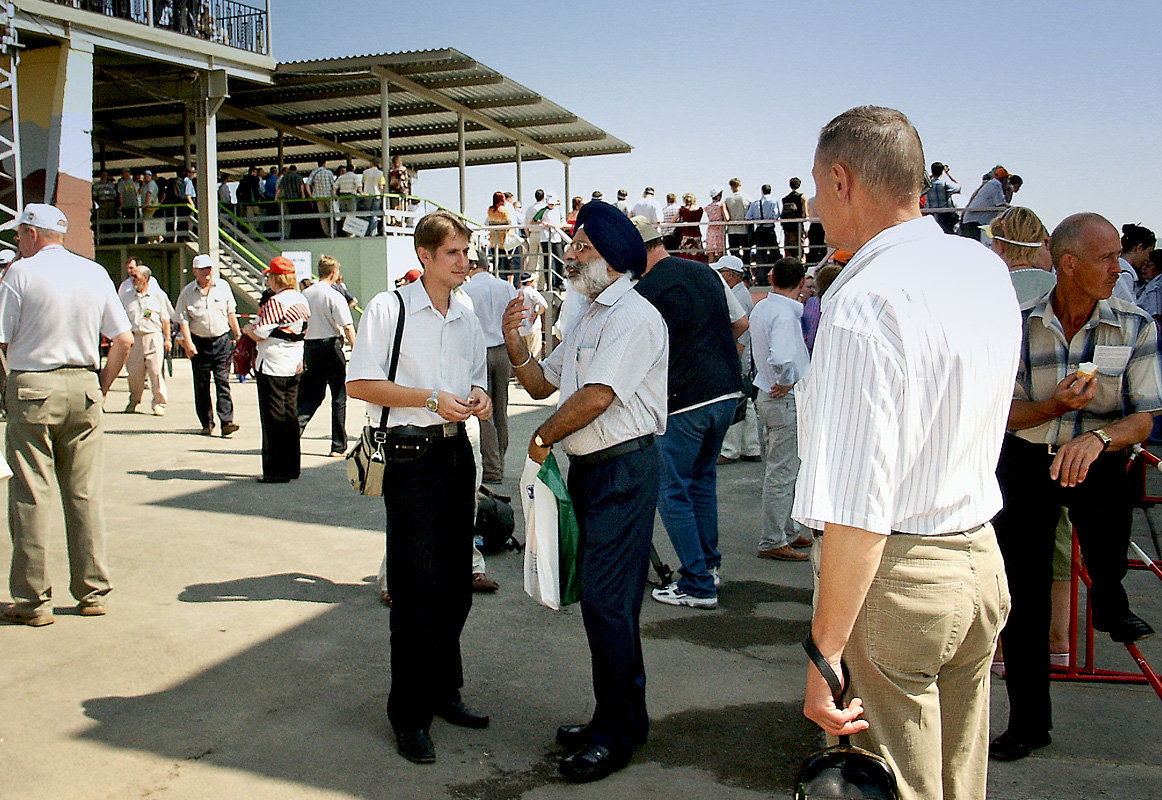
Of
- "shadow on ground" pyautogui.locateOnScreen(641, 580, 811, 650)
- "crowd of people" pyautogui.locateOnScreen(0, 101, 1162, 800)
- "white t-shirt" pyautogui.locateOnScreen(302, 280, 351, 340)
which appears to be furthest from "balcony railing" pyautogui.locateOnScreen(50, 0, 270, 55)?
"shadow on ground" pyautogui.locateOnScreen(641, 580, 811, 650)

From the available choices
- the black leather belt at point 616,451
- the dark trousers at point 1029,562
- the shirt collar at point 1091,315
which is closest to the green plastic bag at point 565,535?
the black leather belt at point 616,451

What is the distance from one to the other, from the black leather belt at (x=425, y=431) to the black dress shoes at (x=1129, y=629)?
2.80m

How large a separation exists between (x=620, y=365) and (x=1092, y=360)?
5.78ft

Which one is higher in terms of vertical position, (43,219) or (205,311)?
(43,219)

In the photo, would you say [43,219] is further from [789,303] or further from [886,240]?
[886,240]

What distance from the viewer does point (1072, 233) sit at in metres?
3.67

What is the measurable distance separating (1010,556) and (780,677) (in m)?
1.27

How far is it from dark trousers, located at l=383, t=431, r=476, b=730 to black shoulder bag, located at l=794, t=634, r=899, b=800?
Answer: 2109 mm

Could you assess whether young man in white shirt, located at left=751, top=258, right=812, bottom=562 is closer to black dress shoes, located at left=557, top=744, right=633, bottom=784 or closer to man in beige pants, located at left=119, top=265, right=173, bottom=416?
black dress shoes, located at left=557, top=744, right=633, bottom=784

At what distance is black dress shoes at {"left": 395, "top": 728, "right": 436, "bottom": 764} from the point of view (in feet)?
12.1

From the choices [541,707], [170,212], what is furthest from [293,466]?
[170,212]

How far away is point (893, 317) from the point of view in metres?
1.89

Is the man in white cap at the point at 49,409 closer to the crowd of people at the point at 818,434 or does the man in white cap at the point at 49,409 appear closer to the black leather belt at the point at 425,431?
the crowd of people at the point at 818,434

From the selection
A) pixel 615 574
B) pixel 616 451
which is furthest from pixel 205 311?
pixel 615 574
